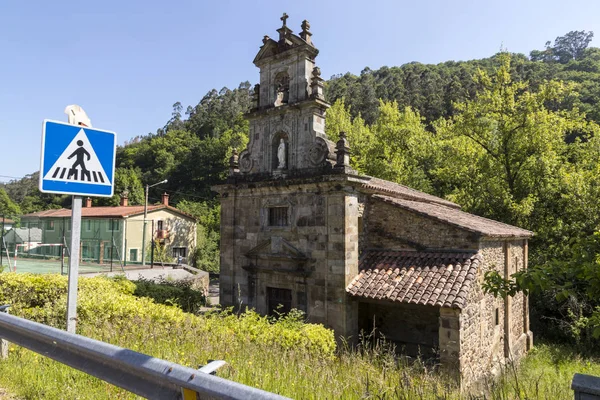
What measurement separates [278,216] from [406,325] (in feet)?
19.0

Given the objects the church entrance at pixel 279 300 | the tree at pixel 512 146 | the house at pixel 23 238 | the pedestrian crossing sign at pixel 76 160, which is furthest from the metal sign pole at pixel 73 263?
the house at pixel 23 238

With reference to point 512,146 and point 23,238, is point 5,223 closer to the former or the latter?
point 23,238

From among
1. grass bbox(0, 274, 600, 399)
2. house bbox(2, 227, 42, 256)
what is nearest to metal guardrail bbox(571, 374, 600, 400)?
grass bbox(0, 274, 600, 399)

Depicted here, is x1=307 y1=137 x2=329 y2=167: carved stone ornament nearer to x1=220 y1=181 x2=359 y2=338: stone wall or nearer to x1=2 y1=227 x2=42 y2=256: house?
x1=220 y1=181 x2=359 y2=338: stone wall

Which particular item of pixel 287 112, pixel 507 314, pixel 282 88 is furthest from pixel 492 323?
pixel 282 88

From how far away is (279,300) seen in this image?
1330 cm

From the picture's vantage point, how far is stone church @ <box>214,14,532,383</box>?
35.1 feet

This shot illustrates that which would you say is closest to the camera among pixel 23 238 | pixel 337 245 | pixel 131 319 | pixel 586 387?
pixel 586 387

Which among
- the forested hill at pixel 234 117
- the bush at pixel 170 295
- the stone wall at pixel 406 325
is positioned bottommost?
the stone wall at pixel 406 325

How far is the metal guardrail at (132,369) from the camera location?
6.45 feet

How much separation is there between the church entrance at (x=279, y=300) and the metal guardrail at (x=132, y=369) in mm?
10063

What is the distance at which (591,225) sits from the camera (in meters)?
18.1

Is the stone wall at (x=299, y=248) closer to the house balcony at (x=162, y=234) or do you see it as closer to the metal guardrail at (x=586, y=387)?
the metal guardrail at (x=586, y=387)

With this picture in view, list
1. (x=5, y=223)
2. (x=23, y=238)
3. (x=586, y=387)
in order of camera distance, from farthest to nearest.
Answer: (x=23, y=238) < (x=5, y=223) < (x=586, y=387)
